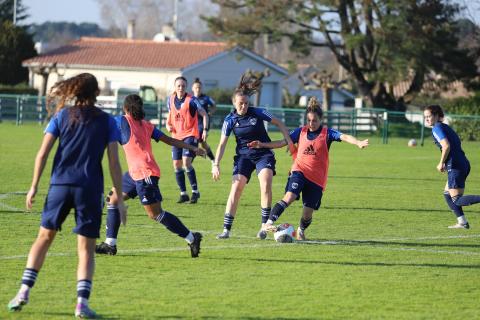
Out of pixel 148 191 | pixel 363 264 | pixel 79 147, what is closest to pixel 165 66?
pixel 148 191

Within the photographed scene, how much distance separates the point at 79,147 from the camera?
26.1 ft

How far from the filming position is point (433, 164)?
95.0 ft

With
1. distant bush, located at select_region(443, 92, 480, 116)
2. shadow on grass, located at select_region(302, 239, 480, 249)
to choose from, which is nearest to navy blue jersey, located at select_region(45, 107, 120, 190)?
shadow on grass, located at select_region(302, 239, 480, 249)

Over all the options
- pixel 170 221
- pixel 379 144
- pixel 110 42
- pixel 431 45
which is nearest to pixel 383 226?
pixel 170 221

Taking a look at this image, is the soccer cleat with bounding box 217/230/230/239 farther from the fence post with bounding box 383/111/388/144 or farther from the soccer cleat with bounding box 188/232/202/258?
the fence post with bounding box 383/111/388/144

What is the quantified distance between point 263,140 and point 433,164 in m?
16.6

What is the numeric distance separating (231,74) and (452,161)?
1952 inches

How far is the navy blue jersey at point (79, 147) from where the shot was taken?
7945mm

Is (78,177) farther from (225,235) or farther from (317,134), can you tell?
(317,134)

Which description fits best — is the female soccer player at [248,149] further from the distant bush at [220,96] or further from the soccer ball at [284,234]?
the distant bush at [220,96]

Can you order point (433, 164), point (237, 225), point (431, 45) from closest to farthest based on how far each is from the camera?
point (237, 225) < point (433, 164) < point (431, 45)

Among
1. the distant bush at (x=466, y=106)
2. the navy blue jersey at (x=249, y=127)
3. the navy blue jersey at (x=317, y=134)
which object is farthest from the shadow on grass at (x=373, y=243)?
the distant bush at (x=466, y=106)

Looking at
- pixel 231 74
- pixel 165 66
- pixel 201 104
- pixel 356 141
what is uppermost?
pixel 165 66

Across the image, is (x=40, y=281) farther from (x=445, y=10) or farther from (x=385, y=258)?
(x=445, y=10)
